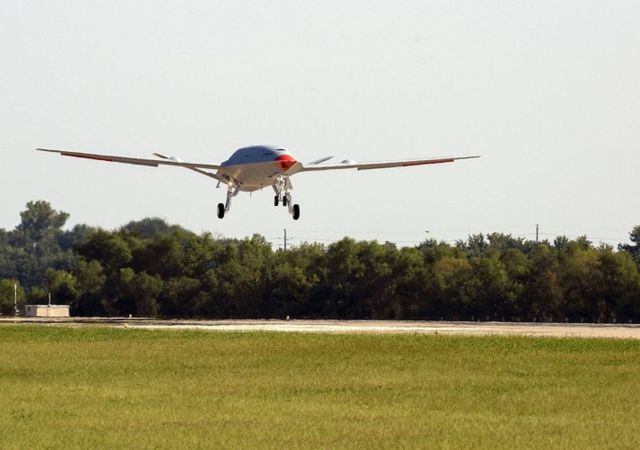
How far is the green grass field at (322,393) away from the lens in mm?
34219

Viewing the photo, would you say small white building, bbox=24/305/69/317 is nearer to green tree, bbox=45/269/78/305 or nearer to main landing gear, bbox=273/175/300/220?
green tree, bbox=45/269/78/305

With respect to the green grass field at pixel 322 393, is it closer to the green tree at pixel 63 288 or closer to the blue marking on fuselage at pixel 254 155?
the blue marking on fuselage at pixel 254 155

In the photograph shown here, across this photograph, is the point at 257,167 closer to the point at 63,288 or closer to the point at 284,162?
the point at 284,162

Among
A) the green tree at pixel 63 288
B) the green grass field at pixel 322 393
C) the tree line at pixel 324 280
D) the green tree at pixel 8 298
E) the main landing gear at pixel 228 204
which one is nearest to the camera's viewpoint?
the green grass field at pixel 322 393

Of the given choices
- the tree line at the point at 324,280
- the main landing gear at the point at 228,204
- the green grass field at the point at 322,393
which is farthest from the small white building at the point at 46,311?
the green grass field at the point at 322,393

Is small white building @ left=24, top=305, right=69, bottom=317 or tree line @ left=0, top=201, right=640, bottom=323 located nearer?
tree line @ left=0, top=201, right=640, bottom=323

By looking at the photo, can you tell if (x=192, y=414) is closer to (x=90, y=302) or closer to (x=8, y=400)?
(x=8, y=400)

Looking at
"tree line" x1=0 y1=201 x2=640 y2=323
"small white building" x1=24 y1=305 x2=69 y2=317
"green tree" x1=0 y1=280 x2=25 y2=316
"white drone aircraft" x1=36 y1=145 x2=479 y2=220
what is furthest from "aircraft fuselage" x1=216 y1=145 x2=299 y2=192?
"green tree" x1=0 y1=280 x2=25 y2=316

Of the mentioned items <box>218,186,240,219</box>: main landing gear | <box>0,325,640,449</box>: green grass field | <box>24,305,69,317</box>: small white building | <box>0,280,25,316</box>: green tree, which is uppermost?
<box>218,186,240,219</box>: main landing gear

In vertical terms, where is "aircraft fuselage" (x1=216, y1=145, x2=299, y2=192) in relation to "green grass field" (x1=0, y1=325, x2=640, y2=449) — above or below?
above

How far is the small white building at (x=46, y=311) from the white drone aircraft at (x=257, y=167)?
41.3 metres

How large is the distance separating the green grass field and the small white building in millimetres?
57194

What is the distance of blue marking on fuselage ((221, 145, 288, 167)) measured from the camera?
267ft

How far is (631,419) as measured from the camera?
37500 mm
